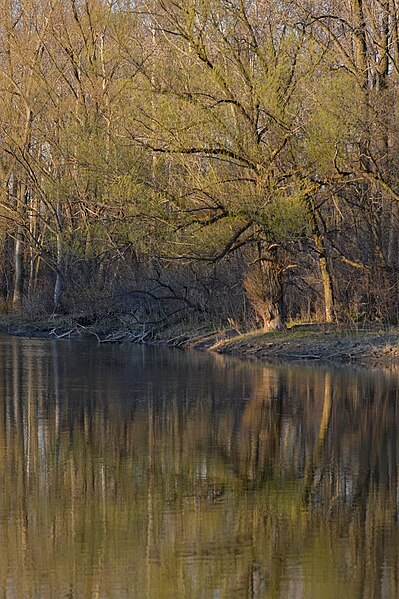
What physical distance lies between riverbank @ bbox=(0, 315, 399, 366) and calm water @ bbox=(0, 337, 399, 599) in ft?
14.9

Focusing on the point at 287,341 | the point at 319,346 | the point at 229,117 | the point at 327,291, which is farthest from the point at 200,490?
the point at 327,291

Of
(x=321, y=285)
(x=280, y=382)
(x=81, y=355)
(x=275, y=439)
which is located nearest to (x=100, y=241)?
(x=81, y=355)

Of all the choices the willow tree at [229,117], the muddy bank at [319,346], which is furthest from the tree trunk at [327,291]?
the willow tree at [229,117]

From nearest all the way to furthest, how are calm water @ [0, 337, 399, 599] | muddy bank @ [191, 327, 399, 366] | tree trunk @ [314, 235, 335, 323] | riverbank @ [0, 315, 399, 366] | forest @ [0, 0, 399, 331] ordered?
calm water @ [0, 337, 399, 599]
muddy bank @ [191, 327, 399, 366]
riverbank @ [0, 315, 399, 366]
forest @ [0, 0, 399, 331]
tree trunk @ [314, 235, 335, 323]

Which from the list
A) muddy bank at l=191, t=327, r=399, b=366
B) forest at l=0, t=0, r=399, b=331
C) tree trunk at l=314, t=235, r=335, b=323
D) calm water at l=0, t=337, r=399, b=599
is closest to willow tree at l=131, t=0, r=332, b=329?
forest at l=0, t=0, r=399, b=331

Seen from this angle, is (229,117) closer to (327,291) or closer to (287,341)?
(327,291)

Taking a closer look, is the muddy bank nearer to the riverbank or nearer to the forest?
the riverbank

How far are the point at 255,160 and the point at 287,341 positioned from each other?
14.5 feet

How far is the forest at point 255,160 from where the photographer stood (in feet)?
81.2

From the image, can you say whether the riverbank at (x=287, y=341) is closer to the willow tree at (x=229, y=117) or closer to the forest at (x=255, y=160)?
the forest at (x=255, y=160)

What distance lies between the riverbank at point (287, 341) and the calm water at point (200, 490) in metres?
4.54

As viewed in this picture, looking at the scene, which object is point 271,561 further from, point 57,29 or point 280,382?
point 57,29

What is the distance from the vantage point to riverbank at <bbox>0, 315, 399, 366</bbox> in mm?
23859

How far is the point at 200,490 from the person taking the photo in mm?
10414
